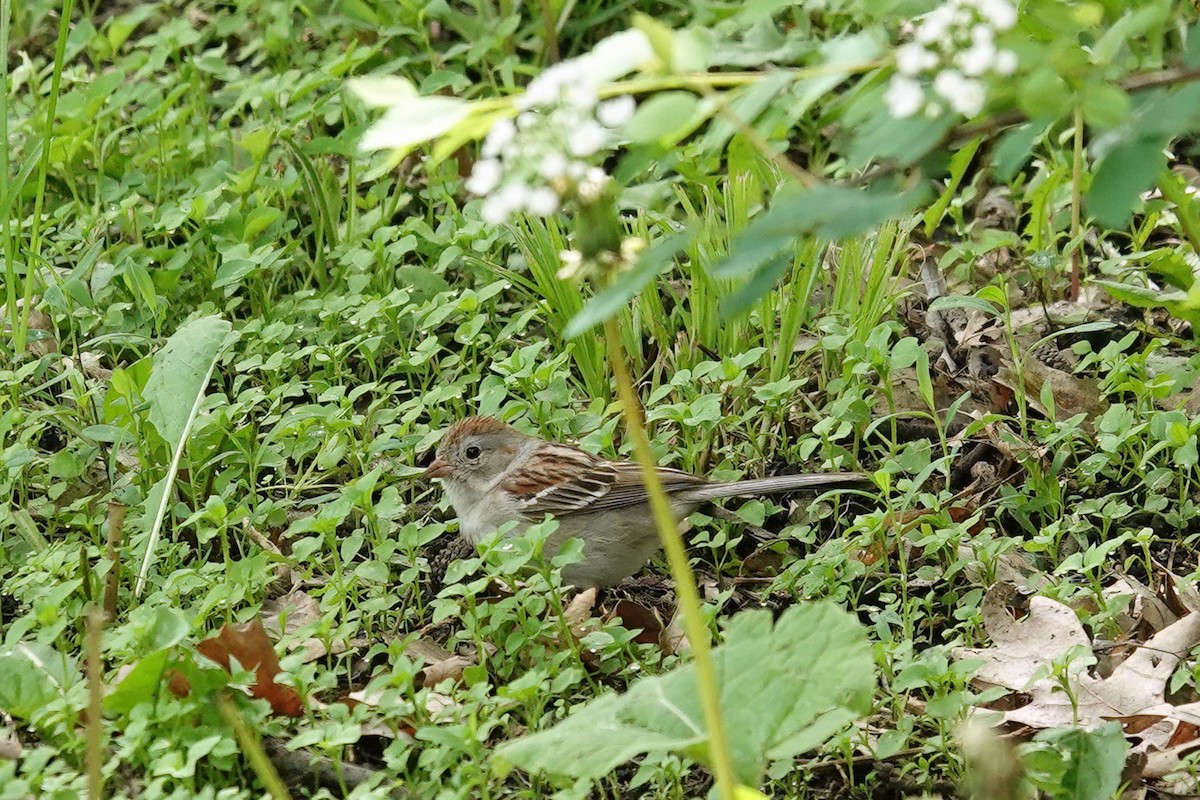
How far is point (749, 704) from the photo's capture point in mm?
2730

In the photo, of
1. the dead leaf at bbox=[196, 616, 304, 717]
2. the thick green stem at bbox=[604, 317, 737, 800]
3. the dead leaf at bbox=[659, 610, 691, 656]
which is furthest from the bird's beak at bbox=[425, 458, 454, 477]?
the thick green stem at bbox=[604, 317, 737, 800]

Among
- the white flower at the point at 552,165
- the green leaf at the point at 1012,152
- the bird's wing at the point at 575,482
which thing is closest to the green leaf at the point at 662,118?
the white flower at the point at 552,165

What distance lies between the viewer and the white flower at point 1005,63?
195 cm

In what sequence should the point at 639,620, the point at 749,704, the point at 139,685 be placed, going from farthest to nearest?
the point at 639,620
the point at 139,685
the point at 749,704

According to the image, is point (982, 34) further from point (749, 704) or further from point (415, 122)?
point (749, 704)

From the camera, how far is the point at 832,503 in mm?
4469

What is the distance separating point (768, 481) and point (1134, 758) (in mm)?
1445

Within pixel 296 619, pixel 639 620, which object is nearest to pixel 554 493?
pixel 639 620

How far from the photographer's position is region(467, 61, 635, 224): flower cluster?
194 cm

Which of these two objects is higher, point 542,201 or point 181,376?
point 542,201

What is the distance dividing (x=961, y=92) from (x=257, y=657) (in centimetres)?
228

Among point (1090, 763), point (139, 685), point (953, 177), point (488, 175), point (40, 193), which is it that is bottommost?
point (1090, 763)

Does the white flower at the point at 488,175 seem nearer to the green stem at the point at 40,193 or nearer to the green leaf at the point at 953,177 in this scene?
the green leaf at the point at 953,177

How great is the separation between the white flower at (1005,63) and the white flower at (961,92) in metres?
0.04
